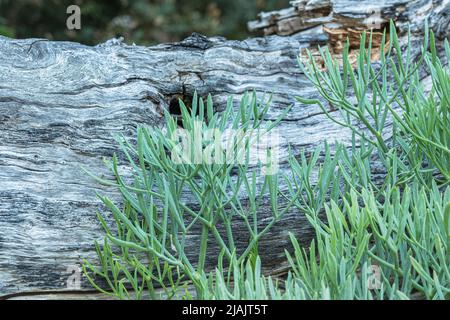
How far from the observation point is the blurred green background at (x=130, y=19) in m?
4.38

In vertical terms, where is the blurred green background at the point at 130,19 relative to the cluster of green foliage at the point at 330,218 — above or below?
above

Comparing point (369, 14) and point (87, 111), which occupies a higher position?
point (369, 14)

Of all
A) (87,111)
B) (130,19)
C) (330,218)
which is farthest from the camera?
(130,19)

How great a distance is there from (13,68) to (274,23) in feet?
3.29

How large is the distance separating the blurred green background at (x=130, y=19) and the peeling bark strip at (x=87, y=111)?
86.5 inches

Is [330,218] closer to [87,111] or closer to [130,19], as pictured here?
[87,111]

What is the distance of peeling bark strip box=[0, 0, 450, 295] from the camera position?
1.73 meters

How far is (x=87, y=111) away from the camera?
76.2 inches

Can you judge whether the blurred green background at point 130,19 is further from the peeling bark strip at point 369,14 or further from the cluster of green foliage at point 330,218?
the cluster of green foliage at point 330,218

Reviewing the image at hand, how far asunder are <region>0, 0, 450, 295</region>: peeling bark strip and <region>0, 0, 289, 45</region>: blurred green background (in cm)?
220

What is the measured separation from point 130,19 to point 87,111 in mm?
2765

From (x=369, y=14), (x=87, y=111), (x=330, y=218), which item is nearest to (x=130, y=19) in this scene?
(x=369, y=14)

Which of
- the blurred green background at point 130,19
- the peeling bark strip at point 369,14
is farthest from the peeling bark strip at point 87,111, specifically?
the blurred green background at point 130,19

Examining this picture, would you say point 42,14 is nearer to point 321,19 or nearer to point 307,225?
point 321,19
